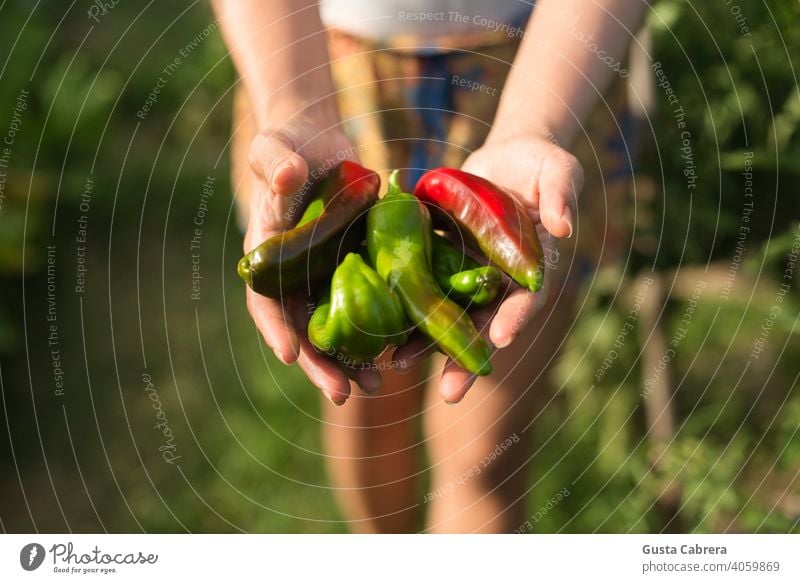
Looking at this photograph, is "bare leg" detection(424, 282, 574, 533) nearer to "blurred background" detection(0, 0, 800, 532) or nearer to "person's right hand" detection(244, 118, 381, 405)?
"blurred background" detection(0, 0, 800, 532)

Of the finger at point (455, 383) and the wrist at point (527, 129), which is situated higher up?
the wrist at point (527, 129)

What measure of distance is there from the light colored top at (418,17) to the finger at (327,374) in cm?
74

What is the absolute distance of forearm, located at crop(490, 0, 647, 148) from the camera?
1910 mm

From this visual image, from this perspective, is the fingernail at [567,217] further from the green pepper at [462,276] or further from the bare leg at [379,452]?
the bare leg at [379,452]

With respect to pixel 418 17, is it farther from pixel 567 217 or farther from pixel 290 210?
pixel 567 217

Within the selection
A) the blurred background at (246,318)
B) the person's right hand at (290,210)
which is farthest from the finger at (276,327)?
the blurred background at (246,318)

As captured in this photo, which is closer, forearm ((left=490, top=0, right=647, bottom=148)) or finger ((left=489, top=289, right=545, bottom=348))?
finger ((left=489, top=289, right=545, bottom=348))

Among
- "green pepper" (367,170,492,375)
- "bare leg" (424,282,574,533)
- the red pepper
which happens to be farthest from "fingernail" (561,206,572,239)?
"bare leg" (424,282,574,533)

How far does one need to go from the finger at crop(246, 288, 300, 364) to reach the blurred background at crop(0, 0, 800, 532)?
0.88m

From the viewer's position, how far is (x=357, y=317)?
1.58m

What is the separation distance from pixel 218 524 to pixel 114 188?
5.54ft

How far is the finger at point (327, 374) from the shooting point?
157cm

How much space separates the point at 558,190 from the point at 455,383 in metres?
0.39

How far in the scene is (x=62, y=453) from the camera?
9.86 feet
